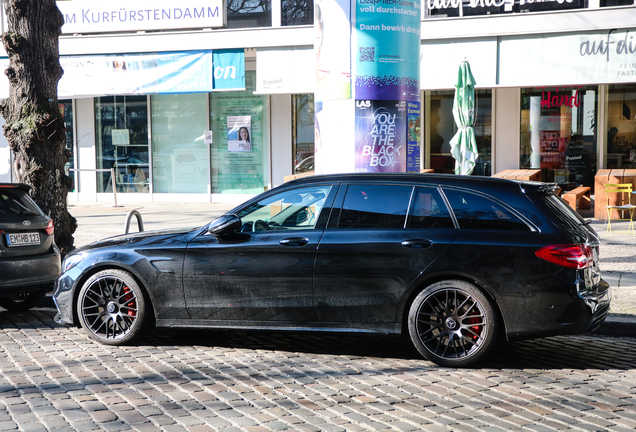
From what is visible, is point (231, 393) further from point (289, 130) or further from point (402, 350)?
point (289, 130)

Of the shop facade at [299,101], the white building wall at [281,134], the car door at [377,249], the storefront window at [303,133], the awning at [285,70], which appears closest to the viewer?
the car door at [377,249]

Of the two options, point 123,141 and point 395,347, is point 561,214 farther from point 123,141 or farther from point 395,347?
point 123,141

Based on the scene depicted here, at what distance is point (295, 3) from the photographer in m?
17.7

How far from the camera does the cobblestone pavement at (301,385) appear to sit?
168 inches

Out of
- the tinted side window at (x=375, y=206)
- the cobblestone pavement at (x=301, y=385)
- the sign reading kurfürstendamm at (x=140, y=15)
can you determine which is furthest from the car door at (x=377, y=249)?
the sign reading kurfürstendamm at (x=140, y=15)

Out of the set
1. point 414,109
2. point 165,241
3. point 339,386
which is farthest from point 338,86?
point 339,386

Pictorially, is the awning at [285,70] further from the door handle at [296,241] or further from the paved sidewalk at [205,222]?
the door handle at [296,241]

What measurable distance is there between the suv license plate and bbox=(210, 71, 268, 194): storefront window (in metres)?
11.8

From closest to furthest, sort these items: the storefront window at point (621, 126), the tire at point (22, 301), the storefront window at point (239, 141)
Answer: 1. the tire at point (22, 301)
2. the storefront window at point (621, 126)
3. the storefront window at point (239, 141)

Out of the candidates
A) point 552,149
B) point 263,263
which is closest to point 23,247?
point 263,263

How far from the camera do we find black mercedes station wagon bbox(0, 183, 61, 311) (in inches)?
278

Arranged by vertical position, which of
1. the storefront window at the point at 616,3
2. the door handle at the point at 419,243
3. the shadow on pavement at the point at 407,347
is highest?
the storefront window at the point at 616,3

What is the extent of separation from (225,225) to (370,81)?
3.63m

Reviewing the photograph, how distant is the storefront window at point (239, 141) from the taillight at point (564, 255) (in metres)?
14.3
